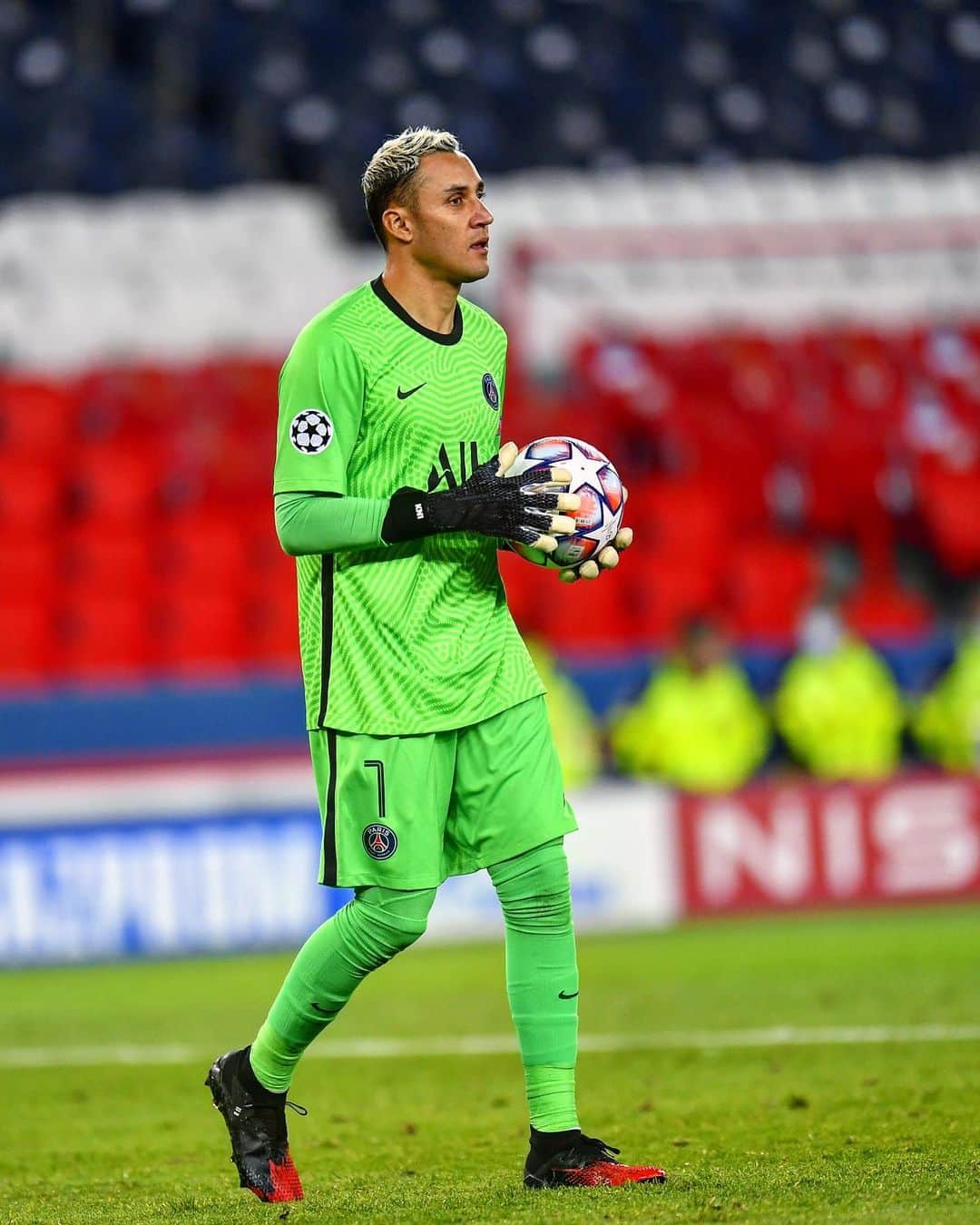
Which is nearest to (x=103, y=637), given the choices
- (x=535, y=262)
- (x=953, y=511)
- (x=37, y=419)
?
(x=37, y=419)

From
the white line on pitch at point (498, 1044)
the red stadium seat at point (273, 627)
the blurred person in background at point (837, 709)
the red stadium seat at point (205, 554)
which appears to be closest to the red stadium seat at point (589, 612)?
the blurred person in background at point (837, 709)

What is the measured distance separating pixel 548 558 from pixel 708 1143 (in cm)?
148

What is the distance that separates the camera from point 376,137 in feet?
54.1

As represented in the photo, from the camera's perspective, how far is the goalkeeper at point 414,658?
13.9 feet

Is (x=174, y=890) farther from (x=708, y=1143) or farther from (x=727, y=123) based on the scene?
(x=727, y=123)

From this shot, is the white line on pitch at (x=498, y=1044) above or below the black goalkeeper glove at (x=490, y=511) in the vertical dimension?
below

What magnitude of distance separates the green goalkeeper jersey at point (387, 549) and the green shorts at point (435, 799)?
0.05 m

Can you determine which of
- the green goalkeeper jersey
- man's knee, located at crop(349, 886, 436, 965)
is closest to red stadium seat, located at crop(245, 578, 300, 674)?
the green goalkeeper jersey

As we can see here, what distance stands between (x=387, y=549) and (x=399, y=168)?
2.68 feet

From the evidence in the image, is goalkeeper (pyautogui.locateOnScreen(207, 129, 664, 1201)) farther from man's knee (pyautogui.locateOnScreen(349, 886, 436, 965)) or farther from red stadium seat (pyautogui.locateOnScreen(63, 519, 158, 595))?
red stadium seat (pyautogui.locateOnScreen(63, 519, 158, 595))

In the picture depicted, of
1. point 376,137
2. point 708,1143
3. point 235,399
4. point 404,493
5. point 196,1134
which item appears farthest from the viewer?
point 376,137

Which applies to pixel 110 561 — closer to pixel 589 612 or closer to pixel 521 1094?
pixel 589 612

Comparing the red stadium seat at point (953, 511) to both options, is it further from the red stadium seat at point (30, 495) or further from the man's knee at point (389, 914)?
the man's knee at point (389, 914)

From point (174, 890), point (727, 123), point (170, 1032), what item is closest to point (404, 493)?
point (170, 1032)
